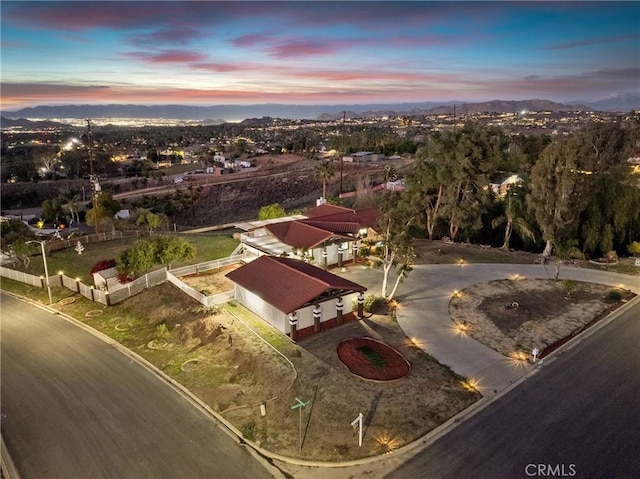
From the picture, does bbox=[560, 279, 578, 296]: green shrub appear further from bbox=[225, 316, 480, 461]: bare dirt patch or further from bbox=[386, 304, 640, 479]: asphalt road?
bbox=[225, 316, 480, 461]: bare dirt patch

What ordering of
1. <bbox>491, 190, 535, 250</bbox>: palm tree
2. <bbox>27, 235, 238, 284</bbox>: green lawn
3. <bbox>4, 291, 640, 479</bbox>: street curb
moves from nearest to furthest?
<bbox>4, 291, 640, 479</bbox>: street curb < <bbox>27, 235, 238, 284</bbox>: green lawn < <bbox>491, 190, 535, 250</bbox>: palm tree

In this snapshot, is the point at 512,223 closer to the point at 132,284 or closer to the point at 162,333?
the point at 162,333

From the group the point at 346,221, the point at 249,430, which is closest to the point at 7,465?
the point at 249,430

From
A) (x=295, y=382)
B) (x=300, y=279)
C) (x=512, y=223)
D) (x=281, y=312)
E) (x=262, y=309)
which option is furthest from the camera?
(x=512, y=223)

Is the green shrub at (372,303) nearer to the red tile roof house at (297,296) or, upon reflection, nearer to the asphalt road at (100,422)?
the red tile roof house at (297,296)

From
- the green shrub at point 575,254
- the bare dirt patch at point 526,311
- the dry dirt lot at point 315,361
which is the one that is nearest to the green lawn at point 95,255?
the dry dirt lot at point 315,361

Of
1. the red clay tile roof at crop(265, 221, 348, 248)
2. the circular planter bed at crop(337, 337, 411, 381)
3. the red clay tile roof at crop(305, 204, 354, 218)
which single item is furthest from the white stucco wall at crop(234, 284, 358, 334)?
the red clay tile roof at crop(305, 204, 354, 218)

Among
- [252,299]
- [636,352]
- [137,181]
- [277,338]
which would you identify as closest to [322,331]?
[277,338]
